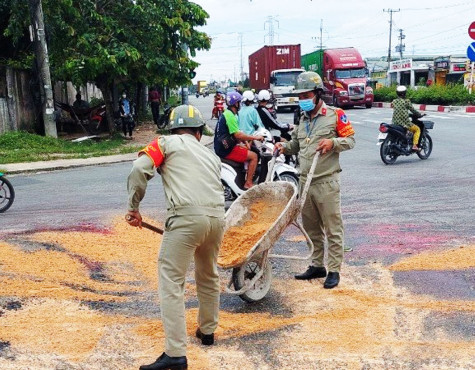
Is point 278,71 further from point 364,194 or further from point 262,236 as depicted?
point 262,236

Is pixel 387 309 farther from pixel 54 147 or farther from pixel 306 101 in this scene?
pixel 54 147

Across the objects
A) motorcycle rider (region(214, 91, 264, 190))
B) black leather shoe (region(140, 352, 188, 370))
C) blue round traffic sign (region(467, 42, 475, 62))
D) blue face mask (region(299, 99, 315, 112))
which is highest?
blue round traffic sign (region(467, 42, 475, 62))

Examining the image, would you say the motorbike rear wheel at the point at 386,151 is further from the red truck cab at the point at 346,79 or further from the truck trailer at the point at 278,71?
the red truck cab at the point at 346,79

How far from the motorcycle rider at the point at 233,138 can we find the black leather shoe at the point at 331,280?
3.57 m

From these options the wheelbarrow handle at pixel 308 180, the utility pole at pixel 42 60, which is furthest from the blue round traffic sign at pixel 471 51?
the wheelbarrow handle at pixel 308 180

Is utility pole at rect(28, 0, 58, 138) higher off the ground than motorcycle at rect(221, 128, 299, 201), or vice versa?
utility pole at rect(28, 0, 58, 138)

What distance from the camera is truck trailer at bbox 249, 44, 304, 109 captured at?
34.6 m

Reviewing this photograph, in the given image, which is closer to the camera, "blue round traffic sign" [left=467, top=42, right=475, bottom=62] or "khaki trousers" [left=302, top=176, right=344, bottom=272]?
"khaki trousers" [left=302, top=176, right=344, bottom=272]

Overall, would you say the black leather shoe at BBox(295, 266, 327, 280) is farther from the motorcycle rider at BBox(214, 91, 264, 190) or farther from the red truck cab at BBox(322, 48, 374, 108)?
the red truck cab at BBox(322, 48, 374, 108)

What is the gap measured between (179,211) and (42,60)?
15.8 metres

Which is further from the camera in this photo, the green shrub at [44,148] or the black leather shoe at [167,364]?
the green shrub at [44,148]

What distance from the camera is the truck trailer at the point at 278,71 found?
34.6 m

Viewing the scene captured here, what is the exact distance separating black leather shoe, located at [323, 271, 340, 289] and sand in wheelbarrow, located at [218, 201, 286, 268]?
0.72 metres

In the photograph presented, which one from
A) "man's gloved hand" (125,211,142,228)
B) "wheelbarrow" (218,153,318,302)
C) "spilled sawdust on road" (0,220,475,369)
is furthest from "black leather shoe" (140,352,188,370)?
"wheelbarrow" (218,153,318,302)
